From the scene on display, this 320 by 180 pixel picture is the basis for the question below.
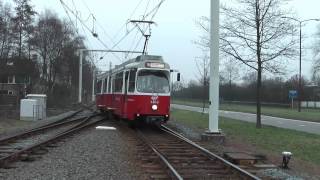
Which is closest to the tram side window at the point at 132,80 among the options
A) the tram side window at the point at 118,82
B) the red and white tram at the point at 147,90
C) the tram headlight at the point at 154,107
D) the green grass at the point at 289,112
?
the red and white tram at the point at 147,90

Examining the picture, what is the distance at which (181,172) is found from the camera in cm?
1266

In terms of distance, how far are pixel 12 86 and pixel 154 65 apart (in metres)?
80.0

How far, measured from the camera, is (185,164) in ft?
46.4

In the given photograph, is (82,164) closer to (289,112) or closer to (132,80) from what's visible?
(132,80)

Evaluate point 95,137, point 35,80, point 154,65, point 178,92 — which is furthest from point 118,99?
point 178,92

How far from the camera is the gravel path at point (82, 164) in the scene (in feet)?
39.9

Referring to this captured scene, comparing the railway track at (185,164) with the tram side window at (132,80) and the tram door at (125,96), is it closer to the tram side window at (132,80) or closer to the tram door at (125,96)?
the tram side window at (132,80)

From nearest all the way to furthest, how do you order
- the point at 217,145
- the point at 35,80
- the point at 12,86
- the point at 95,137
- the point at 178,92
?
1. the point at 217,145
2. the point at 95,137
3. the point at 35,80
4. the point at 12,86
5. the point at 178,92

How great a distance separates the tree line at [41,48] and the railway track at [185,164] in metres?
40.4

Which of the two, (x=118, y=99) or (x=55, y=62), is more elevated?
(x=55, y=62)

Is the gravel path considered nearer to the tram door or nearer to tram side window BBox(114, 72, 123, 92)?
the tram door

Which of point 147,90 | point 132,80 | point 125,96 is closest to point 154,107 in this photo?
point 147,90

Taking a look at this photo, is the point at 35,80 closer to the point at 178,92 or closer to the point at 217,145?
the point at 217,145

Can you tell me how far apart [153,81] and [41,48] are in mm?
50162
